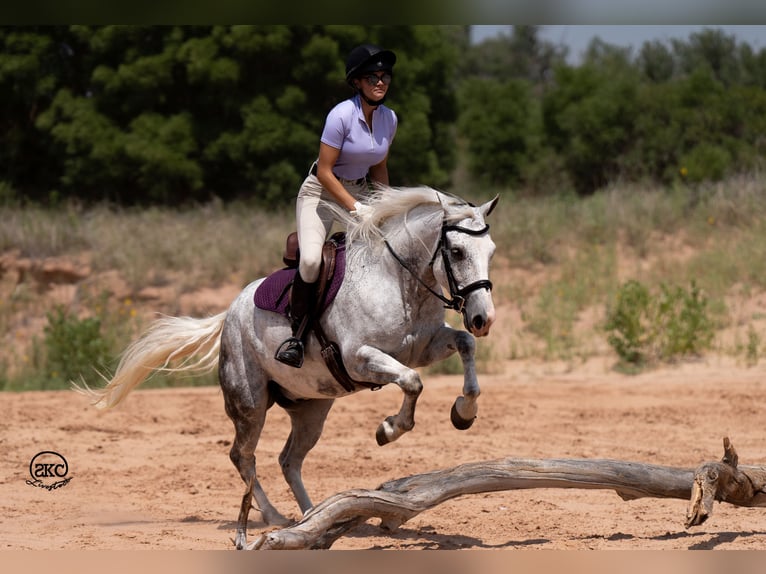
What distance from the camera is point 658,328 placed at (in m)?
14.3

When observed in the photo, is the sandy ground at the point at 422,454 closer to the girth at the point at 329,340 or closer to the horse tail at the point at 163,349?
the horse tail at the point at 163,349

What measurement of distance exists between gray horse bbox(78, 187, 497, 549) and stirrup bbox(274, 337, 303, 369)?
0.44ft

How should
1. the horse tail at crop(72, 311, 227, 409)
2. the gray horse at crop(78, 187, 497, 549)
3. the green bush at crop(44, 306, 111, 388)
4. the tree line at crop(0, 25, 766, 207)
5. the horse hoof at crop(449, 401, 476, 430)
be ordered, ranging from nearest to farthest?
the gray horse at crop(78, 187, 497, 549) < the horse hoof at crop(449, 401, 476, 430) < the horse tail at crop(72, 311, 227, 409) < the green bush at crop(44, 306, 111, 388) < the tree line at crop(0, 25, 766, 207)

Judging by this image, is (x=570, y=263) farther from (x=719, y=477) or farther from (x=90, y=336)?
(x=719, y=477)

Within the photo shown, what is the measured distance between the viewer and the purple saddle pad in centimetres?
696

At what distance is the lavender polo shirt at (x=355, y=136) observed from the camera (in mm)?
6805

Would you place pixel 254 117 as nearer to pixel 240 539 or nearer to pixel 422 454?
pixel 422 454

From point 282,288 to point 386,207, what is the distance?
99 cm

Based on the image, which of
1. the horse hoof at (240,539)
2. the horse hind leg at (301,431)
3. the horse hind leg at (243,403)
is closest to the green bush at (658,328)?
the horse hind leg at (301,431)

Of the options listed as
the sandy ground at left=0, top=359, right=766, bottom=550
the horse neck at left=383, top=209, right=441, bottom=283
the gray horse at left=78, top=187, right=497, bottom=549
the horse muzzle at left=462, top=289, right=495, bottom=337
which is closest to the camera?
the horse muzzle at left=462, top=289, right=495, bottom=337

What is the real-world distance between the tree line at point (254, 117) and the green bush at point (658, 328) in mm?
8049

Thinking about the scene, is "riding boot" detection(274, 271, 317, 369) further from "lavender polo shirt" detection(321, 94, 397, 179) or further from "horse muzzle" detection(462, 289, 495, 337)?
"horse muzzle" detection(462, 289, 495, 337)

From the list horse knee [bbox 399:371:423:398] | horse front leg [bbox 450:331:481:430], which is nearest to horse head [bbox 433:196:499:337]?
horse front leg [bbox 450:331:481:430]
